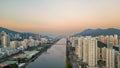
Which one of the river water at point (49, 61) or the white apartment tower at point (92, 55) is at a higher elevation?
the white apartment tower at point (92, 55)

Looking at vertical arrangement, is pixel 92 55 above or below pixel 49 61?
above

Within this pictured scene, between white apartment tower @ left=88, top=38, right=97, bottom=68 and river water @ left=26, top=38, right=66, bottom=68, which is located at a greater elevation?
white apartment tower @ left=88, top=38, right=97, bottom=68

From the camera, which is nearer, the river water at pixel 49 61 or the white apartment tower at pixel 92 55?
the white apartment tower at pixel 92 55

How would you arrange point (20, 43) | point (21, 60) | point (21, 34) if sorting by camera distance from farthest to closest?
point (21, 34) → point (20, 43) → point (21, 60)

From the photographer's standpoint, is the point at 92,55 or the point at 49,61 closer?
the point at 92,55

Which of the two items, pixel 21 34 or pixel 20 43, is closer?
pixel 20 43

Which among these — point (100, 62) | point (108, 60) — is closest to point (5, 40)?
point (100, 62)

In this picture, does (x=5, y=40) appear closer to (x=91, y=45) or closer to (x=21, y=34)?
(x=91, y=45)

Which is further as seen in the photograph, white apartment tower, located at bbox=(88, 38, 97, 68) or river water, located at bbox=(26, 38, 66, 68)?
river water, located at bbox=(26, 38, 66, 68)

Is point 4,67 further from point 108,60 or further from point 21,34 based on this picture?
point 21,34

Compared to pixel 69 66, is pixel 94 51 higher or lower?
higher

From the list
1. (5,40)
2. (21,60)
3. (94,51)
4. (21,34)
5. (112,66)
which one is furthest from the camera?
(21,34)
